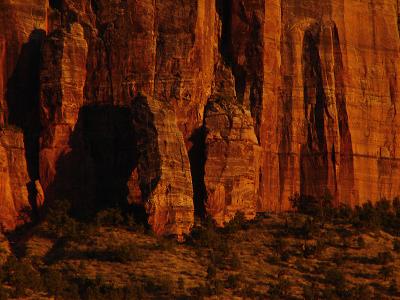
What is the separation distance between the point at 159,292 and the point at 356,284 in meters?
8.18

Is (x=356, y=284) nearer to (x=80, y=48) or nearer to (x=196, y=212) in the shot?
(x=196, y=212)

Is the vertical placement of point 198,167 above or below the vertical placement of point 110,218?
above

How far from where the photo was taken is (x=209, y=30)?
76.6 meters

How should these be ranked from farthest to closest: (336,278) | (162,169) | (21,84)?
(21,84) < (162,169) < (336,278)

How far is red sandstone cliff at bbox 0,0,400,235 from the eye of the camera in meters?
73.0

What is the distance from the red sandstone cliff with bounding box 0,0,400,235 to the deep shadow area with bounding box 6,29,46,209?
6 centimetres

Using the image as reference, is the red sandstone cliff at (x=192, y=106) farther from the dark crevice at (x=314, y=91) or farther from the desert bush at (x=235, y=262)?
the desert bush at (x=235, y=262)

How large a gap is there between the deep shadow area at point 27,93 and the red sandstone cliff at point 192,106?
0.06 meters

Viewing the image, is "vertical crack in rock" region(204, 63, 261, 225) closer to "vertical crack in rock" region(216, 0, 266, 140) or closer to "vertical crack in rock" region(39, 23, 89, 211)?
"vertical crack in rock" region(216, 0, 266, 140)

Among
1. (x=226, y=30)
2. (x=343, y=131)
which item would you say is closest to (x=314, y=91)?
(x=343, y=131)

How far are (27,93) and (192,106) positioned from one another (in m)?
7.13

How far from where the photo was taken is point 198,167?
7412cm

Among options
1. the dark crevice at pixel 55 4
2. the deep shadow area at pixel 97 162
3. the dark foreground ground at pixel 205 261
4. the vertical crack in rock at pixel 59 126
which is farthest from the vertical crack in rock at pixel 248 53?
the vertical crack in rock at pixel 59 126

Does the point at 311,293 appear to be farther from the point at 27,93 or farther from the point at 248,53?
the point at 27,93
